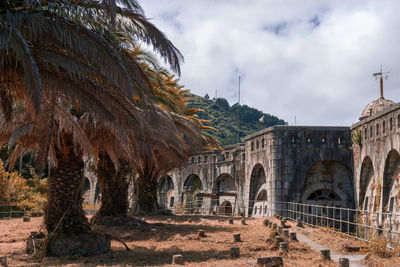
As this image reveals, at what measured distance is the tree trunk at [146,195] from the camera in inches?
743

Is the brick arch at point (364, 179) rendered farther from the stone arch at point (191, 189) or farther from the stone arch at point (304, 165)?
the stone arch at point (191, 189)

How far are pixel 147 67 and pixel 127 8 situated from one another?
232 inches

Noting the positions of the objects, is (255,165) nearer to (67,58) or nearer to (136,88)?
(136,88)

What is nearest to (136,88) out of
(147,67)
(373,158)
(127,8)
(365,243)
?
(127,8)

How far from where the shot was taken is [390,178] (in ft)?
51.6

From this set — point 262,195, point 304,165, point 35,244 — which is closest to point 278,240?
point 35,244

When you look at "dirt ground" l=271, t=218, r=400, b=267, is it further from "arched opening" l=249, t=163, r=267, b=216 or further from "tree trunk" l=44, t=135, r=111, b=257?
"arched opening" l=249, t=163, r=267, b=216

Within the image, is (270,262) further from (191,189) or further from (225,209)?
(191,189)

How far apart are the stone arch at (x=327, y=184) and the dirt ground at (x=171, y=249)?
7.14 meters

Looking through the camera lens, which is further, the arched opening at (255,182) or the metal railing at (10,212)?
the arched opening at (255,182)

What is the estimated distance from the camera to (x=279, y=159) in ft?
66.9

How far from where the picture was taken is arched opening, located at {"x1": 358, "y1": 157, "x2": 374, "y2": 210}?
712 inches

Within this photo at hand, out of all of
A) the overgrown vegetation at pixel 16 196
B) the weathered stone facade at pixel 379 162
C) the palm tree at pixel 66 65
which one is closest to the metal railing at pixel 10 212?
the overgrown vegetation at pixel 16 196

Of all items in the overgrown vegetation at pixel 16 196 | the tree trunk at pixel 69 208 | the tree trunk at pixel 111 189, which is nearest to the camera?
the tree trunk at pixel 69 208
